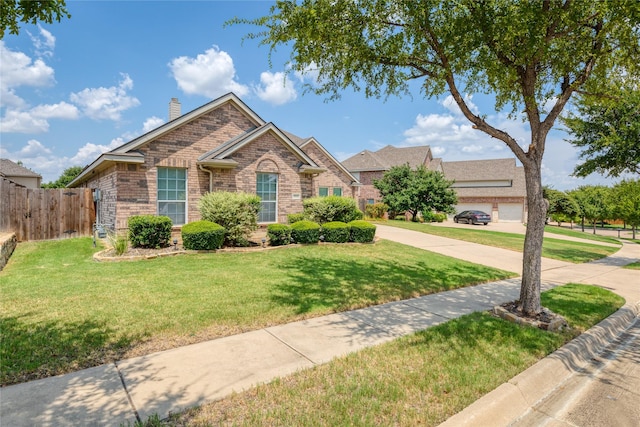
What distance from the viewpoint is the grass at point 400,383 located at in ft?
9.78

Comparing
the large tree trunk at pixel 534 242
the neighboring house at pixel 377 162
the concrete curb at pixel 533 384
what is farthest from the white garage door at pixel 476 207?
the large tree trunk at pixel 534 242

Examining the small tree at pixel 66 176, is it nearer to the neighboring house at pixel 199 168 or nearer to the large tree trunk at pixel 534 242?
the neighboring house at pixel 199 168

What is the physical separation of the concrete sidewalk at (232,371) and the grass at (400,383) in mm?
177

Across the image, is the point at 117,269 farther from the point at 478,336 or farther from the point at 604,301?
the point at 604,301

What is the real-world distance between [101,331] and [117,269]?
419 cm

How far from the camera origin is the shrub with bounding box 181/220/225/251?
10727mm

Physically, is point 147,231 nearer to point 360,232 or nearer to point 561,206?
point 360,232

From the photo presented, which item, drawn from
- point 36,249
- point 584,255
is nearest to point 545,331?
point 584,255

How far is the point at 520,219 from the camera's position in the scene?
41375 millimetres

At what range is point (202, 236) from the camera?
10.7 meters

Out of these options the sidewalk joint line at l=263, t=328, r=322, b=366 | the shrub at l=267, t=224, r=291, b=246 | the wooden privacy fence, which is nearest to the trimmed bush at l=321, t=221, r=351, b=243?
the shrub at l=267, t=224, r=291, b=246

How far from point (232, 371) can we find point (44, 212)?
46.5 feet

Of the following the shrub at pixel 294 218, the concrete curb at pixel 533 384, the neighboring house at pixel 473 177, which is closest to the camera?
the concrete curb at pixel 533 384

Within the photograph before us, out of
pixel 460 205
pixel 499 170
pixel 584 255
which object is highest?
pixel 499 170
